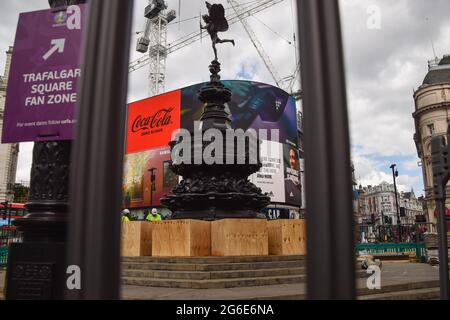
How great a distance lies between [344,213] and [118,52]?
30.1 inches

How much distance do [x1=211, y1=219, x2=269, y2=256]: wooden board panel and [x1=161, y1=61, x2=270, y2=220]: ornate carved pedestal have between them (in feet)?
3.29

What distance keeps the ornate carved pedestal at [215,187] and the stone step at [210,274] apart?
199 centimetres

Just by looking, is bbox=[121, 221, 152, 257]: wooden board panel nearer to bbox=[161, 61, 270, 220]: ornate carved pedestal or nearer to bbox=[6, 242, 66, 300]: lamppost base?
bbox=[161, 61, 270, 220]: ornate carved pedestal

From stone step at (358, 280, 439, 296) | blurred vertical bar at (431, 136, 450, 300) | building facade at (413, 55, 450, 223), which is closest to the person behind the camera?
blurred vertical bar at (431, 136, 450, 300)

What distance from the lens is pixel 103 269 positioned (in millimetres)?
923

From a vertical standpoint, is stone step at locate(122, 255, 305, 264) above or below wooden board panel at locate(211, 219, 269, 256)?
below

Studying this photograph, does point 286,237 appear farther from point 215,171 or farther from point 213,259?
point 215,171

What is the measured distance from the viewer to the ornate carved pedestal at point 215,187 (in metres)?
7.75

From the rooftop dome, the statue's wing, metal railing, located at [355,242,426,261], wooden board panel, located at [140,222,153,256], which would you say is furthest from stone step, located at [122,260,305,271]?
the rooftop dome

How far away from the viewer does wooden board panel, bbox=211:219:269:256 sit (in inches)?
254

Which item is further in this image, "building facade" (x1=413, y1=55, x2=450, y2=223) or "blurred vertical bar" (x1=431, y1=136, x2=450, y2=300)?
"building facade" (x1=413, y1=55, x2=450, y2=223)

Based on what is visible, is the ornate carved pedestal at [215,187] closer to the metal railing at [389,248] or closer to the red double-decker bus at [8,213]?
the metal railing at [389,248]

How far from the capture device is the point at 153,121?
Answer: 49438 millimetres

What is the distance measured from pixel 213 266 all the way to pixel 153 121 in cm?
4548
